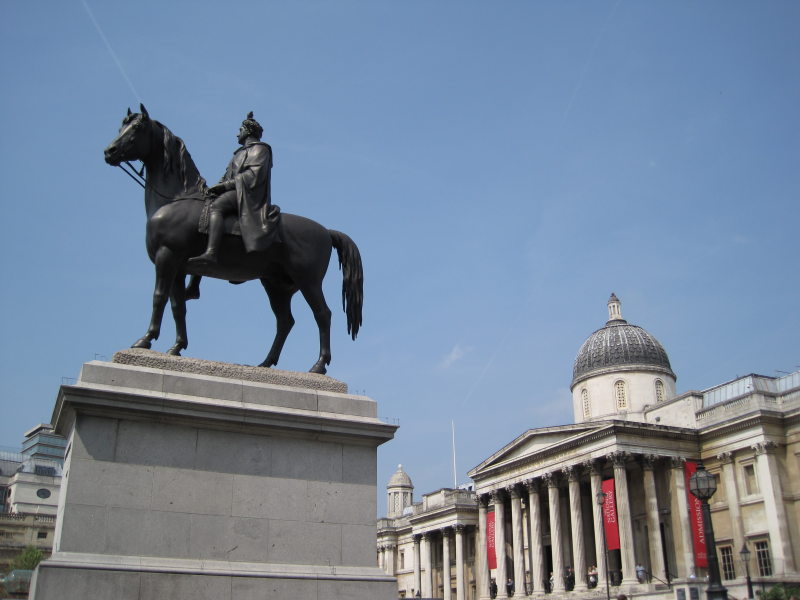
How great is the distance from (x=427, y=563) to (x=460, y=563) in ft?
22.7

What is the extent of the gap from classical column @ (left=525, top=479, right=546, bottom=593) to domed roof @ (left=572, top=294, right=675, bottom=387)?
13.3 metres

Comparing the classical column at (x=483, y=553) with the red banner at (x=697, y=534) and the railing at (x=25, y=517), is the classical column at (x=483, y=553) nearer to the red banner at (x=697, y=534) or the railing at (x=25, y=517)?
the red banner at (x=697, y=534)

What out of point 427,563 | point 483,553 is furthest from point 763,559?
point 427,563

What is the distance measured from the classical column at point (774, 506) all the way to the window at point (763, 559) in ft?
2.37

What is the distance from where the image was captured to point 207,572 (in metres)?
8.82

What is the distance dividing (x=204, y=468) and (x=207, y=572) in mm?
1203

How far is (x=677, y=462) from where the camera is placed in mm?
52531

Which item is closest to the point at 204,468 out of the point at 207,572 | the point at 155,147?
the point at 207,572

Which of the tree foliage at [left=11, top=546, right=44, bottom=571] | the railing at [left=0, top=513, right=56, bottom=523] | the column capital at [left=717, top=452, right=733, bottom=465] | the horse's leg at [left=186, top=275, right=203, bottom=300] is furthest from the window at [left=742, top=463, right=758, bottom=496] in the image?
the railing at [left=0, top=513, right=56, bottom=523]

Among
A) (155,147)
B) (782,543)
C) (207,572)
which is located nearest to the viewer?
(207,572)

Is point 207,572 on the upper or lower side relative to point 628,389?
lower

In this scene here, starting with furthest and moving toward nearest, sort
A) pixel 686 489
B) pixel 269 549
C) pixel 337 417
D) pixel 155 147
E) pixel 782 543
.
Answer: pixel 686 489 < pixel 782 543 < pixel 155 147 < pixel 337 417 < pixel 269 549

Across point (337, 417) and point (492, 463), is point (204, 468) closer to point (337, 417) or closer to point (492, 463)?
point (337, 417)

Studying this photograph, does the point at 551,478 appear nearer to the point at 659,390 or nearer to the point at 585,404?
the point at 585,404
